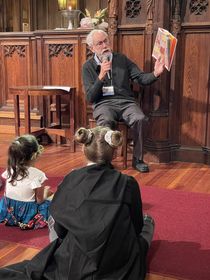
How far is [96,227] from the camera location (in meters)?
1.50

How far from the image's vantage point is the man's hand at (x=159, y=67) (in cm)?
343

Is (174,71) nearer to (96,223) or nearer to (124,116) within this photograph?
(124,116)

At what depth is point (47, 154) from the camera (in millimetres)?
4066

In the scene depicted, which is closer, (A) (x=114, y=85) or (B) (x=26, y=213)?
(B) (x=26, y=213)

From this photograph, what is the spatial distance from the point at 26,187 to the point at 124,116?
4.85 ft

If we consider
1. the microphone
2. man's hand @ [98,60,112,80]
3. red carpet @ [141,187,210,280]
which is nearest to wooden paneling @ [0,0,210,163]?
the microphone

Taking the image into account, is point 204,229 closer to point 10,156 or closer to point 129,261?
point 129,261

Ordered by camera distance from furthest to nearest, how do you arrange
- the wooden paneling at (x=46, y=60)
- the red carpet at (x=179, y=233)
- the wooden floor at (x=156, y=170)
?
1. the wooden paneling at (x=46, y=60)
2. the wooden floor at (x=156, y=170)
3. the red carpet at (x=179, y=233)

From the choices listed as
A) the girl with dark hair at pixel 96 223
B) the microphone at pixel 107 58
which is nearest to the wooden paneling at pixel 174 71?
the microphone at pixel 107 58

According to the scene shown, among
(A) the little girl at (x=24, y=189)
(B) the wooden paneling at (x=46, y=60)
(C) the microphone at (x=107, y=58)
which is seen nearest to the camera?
(A) the little girl at (x=24, y=189)

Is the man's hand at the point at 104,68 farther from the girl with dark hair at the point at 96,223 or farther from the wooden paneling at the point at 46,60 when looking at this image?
the girl with dark hair at the point at 96,223

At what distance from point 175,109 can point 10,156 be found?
2.00m

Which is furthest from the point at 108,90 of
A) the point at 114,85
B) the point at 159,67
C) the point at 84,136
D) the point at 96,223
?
the point at 96,223

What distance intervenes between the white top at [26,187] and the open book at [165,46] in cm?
160
